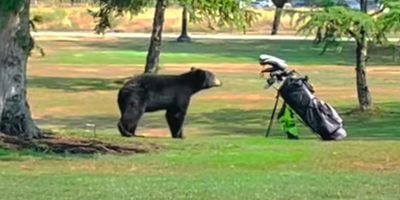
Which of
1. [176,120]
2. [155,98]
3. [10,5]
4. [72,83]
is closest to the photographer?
[10,5]

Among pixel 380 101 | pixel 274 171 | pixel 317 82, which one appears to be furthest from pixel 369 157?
pixel 317 82

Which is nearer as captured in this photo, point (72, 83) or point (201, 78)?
point (201, 78)

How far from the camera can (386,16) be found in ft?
92.9

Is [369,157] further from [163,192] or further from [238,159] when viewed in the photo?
[163,192]

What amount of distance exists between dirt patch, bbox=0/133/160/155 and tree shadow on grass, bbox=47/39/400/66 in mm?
38486

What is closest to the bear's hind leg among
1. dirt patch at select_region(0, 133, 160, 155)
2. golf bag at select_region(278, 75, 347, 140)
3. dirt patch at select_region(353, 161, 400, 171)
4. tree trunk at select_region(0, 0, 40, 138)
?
golf bag at select_region(278, 75, 347, 140)

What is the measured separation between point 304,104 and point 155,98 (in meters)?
2.92

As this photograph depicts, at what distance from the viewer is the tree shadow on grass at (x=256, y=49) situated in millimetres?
59850

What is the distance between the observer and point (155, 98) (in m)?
21.9

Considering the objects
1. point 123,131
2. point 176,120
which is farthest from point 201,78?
point 123,131

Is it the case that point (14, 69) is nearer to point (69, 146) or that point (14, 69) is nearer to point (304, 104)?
point (69, 146)

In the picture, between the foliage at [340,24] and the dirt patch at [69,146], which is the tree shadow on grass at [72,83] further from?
the dirt patch at [69,146]

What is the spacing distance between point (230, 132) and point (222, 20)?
3.65 metres

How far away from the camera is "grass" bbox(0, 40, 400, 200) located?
11.2 m
